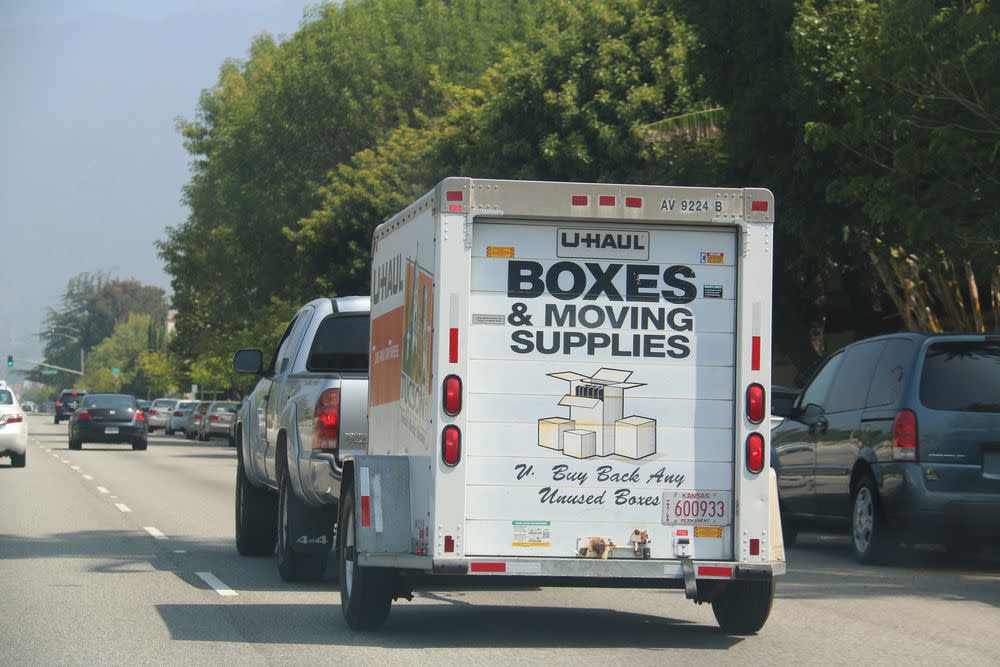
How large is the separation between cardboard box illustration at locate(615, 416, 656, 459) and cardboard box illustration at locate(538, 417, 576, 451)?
0.27 meters

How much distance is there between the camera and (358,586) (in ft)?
29.3

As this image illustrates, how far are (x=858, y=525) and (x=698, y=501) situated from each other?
5305 mm

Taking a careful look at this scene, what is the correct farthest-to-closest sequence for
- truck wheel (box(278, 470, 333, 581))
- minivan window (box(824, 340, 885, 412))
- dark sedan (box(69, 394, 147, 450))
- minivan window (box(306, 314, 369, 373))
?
1. dark sedan (box(69, 394, 147, 450))
2. minivan window (box(824, 340, 885, 412))
3. minivan window (box(306, 314, 369, 373))
4. truck wheel (box(278, 470, 333, 581))

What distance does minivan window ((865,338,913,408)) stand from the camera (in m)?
12.8

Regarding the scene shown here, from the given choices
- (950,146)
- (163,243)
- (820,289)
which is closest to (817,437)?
(950,146)

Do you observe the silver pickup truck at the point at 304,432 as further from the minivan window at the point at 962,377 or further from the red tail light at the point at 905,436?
the minivan window at the point at 962,377

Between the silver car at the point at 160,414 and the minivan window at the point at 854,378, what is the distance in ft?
171

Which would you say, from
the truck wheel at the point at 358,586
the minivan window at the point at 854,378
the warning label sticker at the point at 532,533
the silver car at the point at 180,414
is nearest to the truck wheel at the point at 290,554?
the truck wheel at the point at 358,586

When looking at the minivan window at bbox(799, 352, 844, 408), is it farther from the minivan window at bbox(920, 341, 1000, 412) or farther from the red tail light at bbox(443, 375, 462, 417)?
the red tail light at bbox(443, 375, 462, 417)

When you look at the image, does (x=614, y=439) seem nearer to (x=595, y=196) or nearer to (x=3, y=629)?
(x=595, y=196)

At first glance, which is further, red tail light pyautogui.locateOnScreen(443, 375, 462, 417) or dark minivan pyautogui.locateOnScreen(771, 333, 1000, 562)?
dark minivan pyautogui.locateOnScreen(771, 333, 1000, 562)

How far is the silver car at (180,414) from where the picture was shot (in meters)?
61.0

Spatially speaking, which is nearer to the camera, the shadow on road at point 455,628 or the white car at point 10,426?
the shadow on road at point 455,628

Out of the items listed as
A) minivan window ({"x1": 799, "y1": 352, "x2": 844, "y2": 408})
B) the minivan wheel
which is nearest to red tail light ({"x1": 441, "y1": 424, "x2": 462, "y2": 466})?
the minivan wheel
